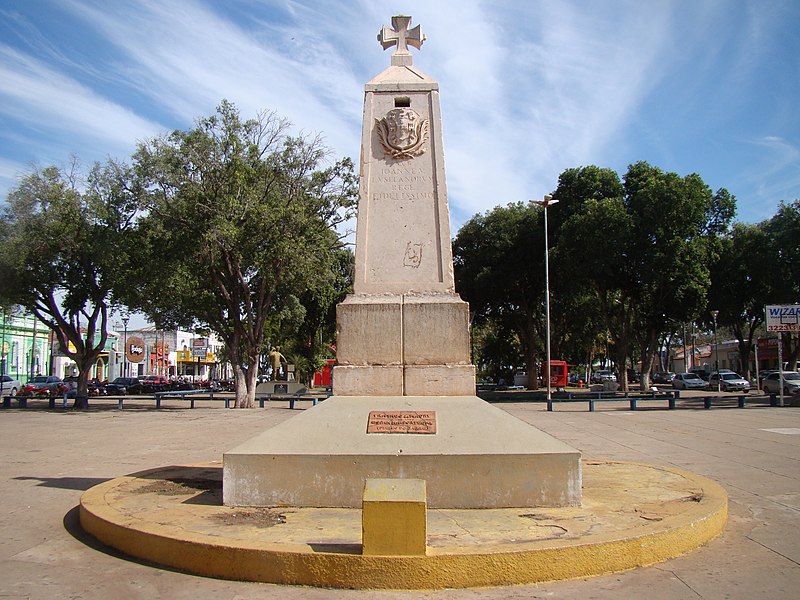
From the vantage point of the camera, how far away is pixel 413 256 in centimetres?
800

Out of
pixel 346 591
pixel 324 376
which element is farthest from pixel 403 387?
pixel 324 376

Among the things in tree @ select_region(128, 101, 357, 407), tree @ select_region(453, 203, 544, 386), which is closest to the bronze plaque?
tree @ select_region(128, 101, 357, 407)

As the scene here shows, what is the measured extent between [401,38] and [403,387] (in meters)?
4.57

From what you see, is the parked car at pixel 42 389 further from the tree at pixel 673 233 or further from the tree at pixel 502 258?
the tree at pixel 673 233

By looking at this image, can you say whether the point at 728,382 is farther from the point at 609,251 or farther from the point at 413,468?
the point at 413,468

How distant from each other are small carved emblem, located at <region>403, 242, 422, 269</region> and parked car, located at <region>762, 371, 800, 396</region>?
30.6 metres

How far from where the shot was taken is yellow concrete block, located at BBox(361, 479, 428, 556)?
4.67 meters

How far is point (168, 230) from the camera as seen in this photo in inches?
1061

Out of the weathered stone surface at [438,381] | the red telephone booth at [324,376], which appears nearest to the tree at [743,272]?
the red telephone booth at [324,376]

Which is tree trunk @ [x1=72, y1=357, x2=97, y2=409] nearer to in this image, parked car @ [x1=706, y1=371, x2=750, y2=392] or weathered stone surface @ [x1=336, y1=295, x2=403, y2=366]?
weathered stone surface @ [x1=336, y1=295, x2=403, y2=366]

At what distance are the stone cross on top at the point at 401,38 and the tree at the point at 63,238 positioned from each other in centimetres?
2149

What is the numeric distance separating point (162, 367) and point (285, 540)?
7245 centimetres

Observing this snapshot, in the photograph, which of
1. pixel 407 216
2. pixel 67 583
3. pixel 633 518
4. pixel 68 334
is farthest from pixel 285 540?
pixel 68 334

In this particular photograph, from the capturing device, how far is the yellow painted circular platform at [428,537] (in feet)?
15.4
